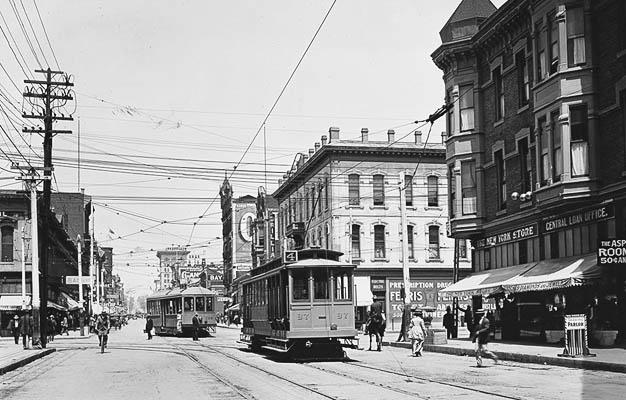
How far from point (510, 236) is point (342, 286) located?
1268cm

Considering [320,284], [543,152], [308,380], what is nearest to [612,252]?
[543,152]

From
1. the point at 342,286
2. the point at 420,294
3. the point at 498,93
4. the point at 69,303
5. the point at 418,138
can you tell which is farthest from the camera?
the point at 69,303

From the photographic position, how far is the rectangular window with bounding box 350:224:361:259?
68.6m

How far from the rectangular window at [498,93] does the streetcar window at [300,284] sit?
51.0ft

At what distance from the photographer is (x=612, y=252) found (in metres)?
27.5

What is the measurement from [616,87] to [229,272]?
100664 mm

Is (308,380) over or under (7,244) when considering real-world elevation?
under

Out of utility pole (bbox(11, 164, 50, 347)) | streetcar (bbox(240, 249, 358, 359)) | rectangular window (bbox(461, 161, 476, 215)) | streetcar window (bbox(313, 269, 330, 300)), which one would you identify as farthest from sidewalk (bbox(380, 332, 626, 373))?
utility pole (bbox(11, 164, 50, 347))

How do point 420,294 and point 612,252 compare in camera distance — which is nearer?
point 612,252

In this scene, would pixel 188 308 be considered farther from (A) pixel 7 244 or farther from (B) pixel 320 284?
(B) pixel 320 284

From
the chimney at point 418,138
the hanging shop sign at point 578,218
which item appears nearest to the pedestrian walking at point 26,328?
the hanging shop sign at point 578,218

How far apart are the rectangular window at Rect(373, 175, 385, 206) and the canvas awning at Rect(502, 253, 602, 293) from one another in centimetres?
3491

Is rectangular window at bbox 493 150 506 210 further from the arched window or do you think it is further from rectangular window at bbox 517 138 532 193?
the arched window

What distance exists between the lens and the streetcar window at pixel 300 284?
2783 centimetres
